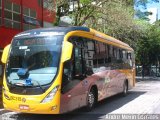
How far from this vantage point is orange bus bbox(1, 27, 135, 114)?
441 inches

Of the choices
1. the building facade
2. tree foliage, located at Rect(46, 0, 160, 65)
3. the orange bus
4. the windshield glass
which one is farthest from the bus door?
the building facade

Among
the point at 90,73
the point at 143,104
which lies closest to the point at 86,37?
→ the point at 90,73

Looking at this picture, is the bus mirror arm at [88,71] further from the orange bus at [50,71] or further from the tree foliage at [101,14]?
the tree foliage at [101,14]

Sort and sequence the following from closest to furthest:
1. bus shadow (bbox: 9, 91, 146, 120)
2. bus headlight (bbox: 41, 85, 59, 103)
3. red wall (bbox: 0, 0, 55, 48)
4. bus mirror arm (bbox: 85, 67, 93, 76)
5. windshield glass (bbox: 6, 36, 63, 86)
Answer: bus headlight (bbox: 41, 85, 59, 103)
windshield glass (bbox: 6, 36, 63, 86)
bus shadow (bbox: 9, 91, 146, 120)
bus mirror arm (bbox: 85, 67, 93, 76)
red wall (bbox: 0, 0, 55, 48)

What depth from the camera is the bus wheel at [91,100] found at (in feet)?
44.6

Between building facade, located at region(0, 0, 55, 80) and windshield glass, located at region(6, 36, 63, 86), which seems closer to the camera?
windshield glass, located at region(6, 36, 63, 86)

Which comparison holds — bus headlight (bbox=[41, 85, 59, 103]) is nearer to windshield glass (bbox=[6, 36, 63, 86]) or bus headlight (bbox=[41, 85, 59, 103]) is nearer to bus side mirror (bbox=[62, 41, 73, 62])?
windshield glass (bbox=[6, 36, 63, 86])

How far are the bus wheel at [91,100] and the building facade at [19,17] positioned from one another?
16.0 m

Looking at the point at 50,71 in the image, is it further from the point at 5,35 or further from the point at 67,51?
the point at 5,35

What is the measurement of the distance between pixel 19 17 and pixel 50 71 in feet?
68.6

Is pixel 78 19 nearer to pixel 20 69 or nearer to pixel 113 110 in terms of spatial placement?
pixel 113 110

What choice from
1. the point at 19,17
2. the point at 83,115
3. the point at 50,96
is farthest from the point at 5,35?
the point at 50,96

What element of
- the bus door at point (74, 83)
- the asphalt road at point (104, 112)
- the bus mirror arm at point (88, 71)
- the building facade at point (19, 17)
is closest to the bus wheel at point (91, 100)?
the asphalt road at point (104, 112)

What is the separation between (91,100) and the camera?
→ 13.8 meters
